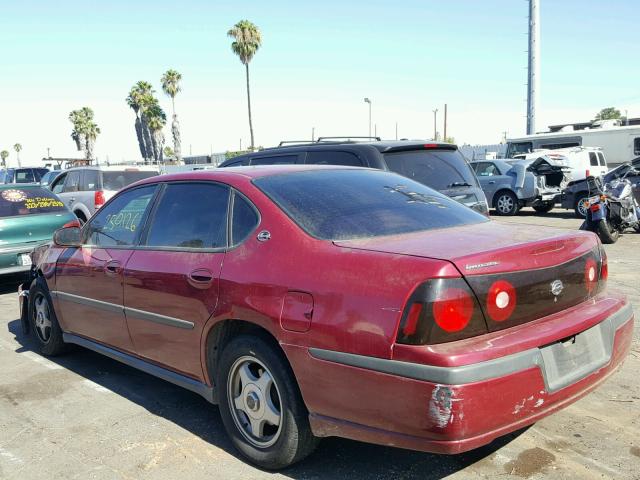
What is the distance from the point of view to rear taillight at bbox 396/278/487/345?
8.17 ft

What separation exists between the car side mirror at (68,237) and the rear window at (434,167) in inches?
129

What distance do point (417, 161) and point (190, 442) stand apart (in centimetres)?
422

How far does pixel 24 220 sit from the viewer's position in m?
8.40

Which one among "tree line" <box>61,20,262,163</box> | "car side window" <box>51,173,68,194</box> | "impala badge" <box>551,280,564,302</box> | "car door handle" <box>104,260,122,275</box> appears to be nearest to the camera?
"impala badge" <box>551,280,564,302</box>

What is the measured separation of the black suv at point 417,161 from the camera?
6552 millimetres

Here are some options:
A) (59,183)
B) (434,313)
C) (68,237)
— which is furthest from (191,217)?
(59,183)

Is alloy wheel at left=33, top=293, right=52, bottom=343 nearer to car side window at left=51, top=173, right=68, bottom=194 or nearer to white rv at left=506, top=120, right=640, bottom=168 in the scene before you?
car side window at left=51, top=173, right=68, bottom=194

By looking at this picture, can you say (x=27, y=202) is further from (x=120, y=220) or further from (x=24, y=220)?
(x=120, y=220)

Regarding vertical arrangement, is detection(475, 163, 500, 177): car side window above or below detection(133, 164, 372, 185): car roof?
below

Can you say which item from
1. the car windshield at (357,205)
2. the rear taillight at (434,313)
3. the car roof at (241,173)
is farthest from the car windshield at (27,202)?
the rear taillight at (434,313)

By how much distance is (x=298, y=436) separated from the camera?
299 centimetres

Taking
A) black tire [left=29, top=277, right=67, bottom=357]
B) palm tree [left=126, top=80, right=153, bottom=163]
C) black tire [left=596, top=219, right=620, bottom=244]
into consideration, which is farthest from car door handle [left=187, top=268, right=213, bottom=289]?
palm tree [left=126, top=80, right=153, bottom=163]

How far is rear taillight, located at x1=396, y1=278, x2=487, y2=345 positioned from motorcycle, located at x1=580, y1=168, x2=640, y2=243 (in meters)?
9.28

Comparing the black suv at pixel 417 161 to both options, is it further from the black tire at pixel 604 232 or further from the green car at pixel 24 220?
the black tire at pixel 604 232
